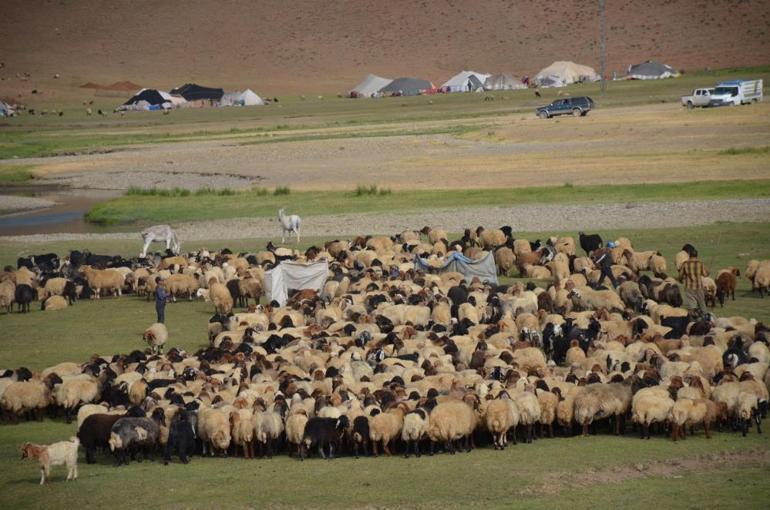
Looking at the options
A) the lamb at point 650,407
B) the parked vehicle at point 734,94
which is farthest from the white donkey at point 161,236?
the parked vehicle at point 734,94

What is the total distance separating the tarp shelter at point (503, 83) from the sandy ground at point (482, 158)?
40.7 m

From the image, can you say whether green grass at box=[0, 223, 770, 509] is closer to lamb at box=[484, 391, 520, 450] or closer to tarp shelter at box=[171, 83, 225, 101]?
lamb at box=[484, 391, 520, 450]

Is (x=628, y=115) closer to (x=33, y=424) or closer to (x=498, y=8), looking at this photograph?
(x=33, y=424)

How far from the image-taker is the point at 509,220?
113 feet

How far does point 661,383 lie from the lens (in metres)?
15.3

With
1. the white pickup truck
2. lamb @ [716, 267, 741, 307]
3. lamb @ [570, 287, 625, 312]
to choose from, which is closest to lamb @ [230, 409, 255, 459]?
lamb @ [570, 287, 625, 312]

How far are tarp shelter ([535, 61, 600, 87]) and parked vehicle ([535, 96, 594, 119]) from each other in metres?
38.8

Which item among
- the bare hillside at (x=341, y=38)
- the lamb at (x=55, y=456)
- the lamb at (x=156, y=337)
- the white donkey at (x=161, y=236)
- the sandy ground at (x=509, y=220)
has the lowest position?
the lamb at (x=55, y=456)

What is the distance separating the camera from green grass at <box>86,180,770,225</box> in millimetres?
37375

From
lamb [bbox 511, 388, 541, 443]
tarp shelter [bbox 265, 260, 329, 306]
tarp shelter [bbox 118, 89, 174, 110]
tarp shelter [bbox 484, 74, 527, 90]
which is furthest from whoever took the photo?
tarp shelter [bbox 118, 89, 174, 110]

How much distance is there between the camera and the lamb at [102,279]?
1029 inches

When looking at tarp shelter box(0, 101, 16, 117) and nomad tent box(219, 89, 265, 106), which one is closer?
tarp shelter box(0, 101, 16, 117)

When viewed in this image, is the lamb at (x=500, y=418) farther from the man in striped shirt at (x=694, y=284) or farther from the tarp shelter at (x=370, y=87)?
the tarp shelter at (x=370, y=87)

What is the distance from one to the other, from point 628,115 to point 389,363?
4966cm
